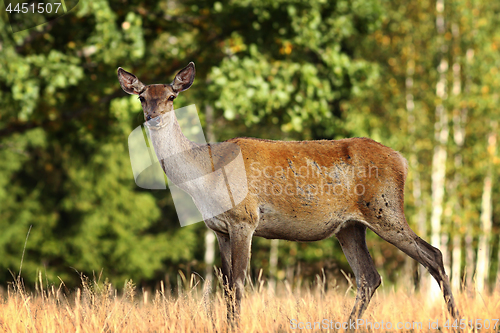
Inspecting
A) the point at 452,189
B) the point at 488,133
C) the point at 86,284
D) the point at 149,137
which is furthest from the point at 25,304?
the point at 488,133

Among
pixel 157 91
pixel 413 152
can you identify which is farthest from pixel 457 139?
pixel 157 91

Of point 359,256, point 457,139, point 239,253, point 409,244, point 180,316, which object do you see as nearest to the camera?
point 180,316

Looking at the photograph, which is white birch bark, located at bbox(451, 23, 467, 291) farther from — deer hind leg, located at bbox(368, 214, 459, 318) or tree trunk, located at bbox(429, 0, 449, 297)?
deer hind leg, located at bbox(368, 214, 459, 318)

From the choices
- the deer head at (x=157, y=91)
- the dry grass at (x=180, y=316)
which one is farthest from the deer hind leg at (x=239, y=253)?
the deer head at (x=157, y=91)

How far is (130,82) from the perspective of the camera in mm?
5199

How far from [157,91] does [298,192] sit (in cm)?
151

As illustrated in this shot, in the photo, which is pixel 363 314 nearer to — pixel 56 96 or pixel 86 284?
pixel 86 284

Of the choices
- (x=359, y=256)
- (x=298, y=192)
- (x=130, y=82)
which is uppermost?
(x=130, y=82)

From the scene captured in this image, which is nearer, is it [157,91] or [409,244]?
[157,91]

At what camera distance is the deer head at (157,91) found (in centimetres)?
491

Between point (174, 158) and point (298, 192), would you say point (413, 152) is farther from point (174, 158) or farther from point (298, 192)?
point (174, 158)

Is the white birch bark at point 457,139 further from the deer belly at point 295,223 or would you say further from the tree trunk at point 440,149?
the deer belly at point 295,223

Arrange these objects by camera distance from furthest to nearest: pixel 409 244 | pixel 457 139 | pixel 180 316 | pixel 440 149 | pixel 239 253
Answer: pixel 457 139
pixel 440 149
pixel 409 244
pixel 239 253
pixel 180 316

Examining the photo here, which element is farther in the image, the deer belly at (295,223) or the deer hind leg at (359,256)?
the deer hind leg at (359,256)
